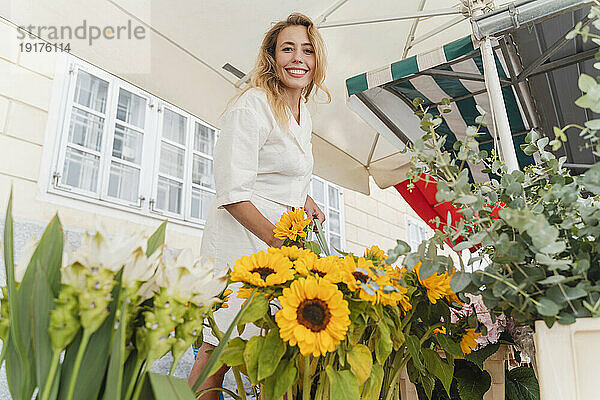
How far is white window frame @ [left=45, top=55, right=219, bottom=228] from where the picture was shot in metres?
2.38

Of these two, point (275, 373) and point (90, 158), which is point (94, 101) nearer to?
point (90, 158)

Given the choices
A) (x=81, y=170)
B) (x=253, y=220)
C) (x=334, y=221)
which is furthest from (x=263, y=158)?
(x=334, y=221)

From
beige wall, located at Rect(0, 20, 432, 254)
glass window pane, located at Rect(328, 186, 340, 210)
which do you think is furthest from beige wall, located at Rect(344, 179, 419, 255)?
beige wall, located at Rect(0, 20, 432, 254)

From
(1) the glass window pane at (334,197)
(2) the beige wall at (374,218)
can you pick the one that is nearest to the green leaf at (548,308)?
(1) the glass window pane at (334,197)

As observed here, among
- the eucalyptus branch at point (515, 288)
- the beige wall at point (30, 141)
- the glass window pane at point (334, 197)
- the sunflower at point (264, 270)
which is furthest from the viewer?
the glass window pane at point (334, 197)

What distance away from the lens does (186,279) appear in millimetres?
302

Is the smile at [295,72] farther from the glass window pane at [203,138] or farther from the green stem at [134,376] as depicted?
the glass window pane at [203,138]

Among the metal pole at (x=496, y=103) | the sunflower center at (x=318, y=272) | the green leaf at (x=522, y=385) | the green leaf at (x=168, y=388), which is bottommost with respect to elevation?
the green leaf at (x=522, y=385)

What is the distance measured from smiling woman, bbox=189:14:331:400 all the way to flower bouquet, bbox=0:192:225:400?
399mm

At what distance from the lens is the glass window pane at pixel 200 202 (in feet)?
9.93

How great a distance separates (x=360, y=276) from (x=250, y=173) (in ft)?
1.61

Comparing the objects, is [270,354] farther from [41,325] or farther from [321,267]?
[41,325]

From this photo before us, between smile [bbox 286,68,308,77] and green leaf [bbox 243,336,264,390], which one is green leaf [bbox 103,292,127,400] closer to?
green leaf [bbox 243,336,264,390]

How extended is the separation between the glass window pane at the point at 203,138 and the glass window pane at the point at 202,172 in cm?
8
